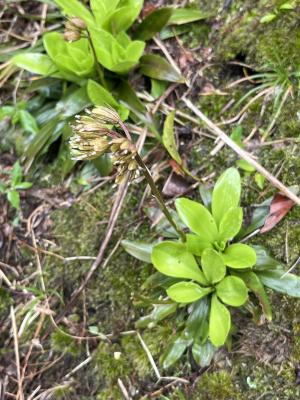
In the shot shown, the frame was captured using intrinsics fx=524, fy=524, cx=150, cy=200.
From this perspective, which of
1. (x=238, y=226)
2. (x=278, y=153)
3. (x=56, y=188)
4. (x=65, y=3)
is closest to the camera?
(x=238, y=226)

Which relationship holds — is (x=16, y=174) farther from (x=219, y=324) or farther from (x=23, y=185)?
(x=219, y=324)

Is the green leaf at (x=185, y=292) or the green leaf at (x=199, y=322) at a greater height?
the green leaf at (x=185, y=292)

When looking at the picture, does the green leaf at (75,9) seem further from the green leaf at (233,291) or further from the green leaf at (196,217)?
the green leaf at (233,291)

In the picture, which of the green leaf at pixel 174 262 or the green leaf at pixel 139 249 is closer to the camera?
the green leaf at pixel 174 262

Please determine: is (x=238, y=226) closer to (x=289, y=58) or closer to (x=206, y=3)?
(x=289, y=58)

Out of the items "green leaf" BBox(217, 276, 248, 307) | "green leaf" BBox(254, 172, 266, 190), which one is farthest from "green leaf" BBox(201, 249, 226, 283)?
"green leaf" BBox(254, 172, 266, 190)

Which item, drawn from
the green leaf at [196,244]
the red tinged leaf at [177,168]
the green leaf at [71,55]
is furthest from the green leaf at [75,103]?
the green leaf at [196,244]

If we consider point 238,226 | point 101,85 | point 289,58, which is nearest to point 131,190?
point 101,85
